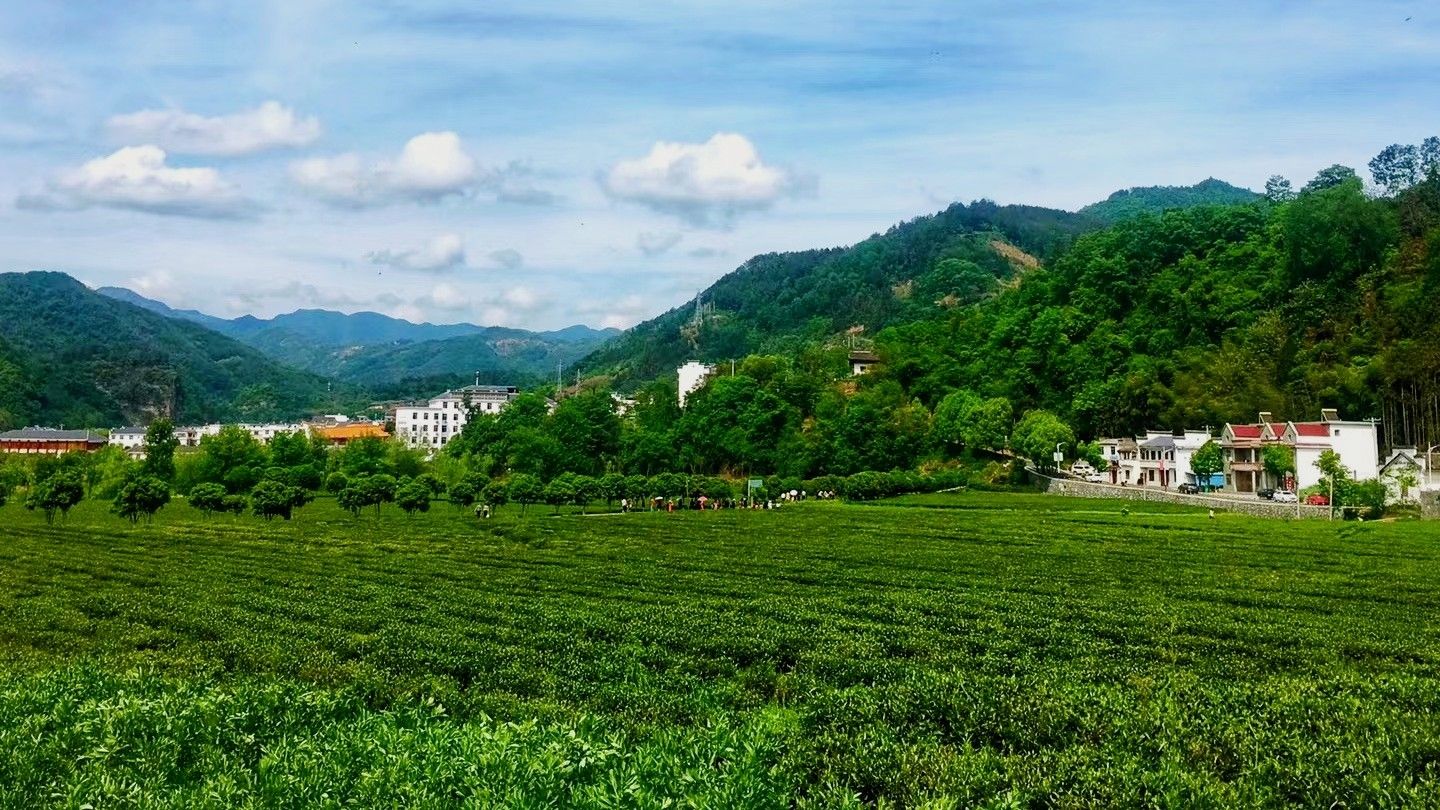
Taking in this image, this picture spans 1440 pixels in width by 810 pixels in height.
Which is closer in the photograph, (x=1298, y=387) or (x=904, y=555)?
(x=904, y=555)

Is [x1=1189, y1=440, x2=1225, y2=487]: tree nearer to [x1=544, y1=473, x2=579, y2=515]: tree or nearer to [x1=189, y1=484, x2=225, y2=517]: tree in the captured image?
[x1=544, y1=473, x2=579, y2=515]: tree

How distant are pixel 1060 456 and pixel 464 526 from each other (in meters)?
52.6

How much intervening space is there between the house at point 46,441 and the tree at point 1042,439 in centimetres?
12529

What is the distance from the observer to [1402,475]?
5625cm


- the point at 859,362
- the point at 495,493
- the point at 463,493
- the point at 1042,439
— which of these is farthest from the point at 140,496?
the point at 859,362

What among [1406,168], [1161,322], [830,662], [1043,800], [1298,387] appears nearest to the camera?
[1043,800]

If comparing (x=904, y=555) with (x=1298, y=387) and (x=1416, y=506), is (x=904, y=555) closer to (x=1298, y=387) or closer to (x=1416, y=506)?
(x=1416, y=506)

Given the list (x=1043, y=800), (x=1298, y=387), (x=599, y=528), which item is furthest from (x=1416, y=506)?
(x=1043, y=800)

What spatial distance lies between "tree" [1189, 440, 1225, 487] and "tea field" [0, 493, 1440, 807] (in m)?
30.3

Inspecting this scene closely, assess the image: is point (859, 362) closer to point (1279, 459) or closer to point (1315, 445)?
point (1279, 459)

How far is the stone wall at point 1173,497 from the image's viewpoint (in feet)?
176

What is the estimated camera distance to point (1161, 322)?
92.6m

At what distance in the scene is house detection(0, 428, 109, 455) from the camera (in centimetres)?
13150

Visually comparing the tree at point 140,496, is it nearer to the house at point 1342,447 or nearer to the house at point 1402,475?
the house at point 1342,447
